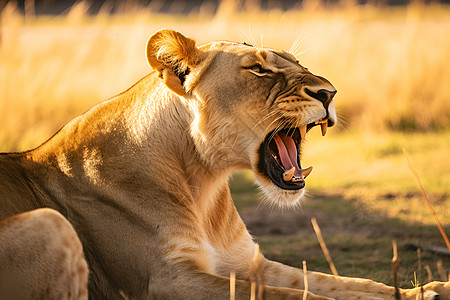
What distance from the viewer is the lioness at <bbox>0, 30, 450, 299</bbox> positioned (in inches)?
122

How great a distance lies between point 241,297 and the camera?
9.51 ft

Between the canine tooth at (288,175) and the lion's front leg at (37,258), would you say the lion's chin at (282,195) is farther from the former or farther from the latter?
the lion's front leg at (37,258)

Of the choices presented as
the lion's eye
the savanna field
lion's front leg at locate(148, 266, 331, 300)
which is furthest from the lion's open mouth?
the savanna field

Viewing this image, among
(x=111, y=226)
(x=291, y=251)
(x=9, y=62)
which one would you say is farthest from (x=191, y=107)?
(x=9, y=62)

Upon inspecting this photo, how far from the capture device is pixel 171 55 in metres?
3.24

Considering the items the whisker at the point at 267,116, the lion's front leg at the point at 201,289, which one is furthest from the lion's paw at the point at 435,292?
the whisker at the point at 267,116

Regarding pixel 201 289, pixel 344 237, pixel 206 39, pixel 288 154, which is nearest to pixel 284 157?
pixel 288 154

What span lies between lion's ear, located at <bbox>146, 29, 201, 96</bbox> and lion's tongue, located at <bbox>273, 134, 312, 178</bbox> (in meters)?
0.49

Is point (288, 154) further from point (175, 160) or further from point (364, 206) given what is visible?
point (364, 206)

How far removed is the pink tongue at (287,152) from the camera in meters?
3.36

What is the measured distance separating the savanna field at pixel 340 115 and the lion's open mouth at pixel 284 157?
3.11 ft

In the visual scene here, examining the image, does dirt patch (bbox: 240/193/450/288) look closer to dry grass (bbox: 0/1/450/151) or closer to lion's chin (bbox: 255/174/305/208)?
lion's chin (bbox: 255/174/305/208)

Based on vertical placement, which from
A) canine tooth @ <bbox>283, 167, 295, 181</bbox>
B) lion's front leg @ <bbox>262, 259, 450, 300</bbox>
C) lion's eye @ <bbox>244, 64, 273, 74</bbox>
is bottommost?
lion's front leg @ <bbox>262, 259, 450, 300</bbox>

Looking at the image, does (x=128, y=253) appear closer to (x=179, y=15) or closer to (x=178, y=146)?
(x=178, y=146)
